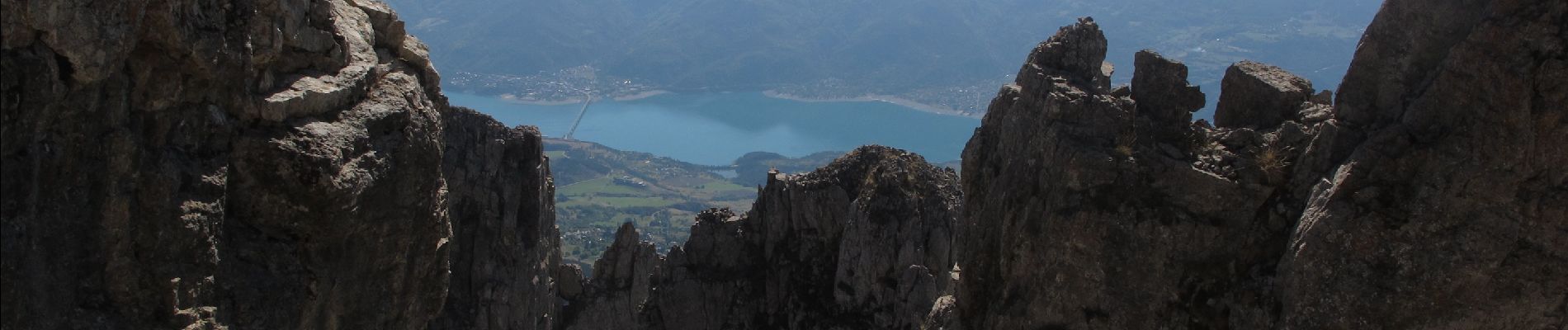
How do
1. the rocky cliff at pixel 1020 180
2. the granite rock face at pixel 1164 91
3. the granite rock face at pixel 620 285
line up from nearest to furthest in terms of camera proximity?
1. the rocky cliff at pixel 1020 180
2. the granite rock face at pixel 1164 91
3. the granite rock face at pixel 620 285

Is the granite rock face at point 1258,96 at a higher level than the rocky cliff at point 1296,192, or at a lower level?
higher

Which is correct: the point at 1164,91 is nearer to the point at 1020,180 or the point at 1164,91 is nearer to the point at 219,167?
the point at 1020,180

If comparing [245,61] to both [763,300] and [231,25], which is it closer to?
[231,25]

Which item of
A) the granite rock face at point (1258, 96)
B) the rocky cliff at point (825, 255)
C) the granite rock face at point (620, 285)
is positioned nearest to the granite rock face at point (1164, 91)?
the granite rock face at point (1258, 96)

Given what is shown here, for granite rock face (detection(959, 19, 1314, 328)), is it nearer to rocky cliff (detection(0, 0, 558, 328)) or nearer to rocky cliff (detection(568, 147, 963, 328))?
rocky cliff (detection(0, 0, 558, 328))

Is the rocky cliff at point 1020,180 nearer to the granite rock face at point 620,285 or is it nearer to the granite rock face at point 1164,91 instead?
the granite rock face at point 1164,91

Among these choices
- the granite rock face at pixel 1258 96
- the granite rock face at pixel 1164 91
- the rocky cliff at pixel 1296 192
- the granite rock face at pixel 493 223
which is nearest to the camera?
the rocky cliff at pixel 1296 192

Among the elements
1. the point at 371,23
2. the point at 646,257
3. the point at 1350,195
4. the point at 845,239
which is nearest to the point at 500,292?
the point at 646,257

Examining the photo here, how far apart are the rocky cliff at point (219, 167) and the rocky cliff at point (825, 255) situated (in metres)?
18.2

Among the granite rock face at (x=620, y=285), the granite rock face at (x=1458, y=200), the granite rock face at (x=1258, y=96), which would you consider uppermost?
the granite rock face at (x=1258, y=96)

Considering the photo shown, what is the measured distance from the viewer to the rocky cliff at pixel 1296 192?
53.9 feet

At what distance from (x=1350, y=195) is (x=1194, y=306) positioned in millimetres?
3092

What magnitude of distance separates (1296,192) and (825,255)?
20327mm

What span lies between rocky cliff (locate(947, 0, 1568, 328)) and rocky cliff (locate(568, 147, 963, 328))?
1148cm
